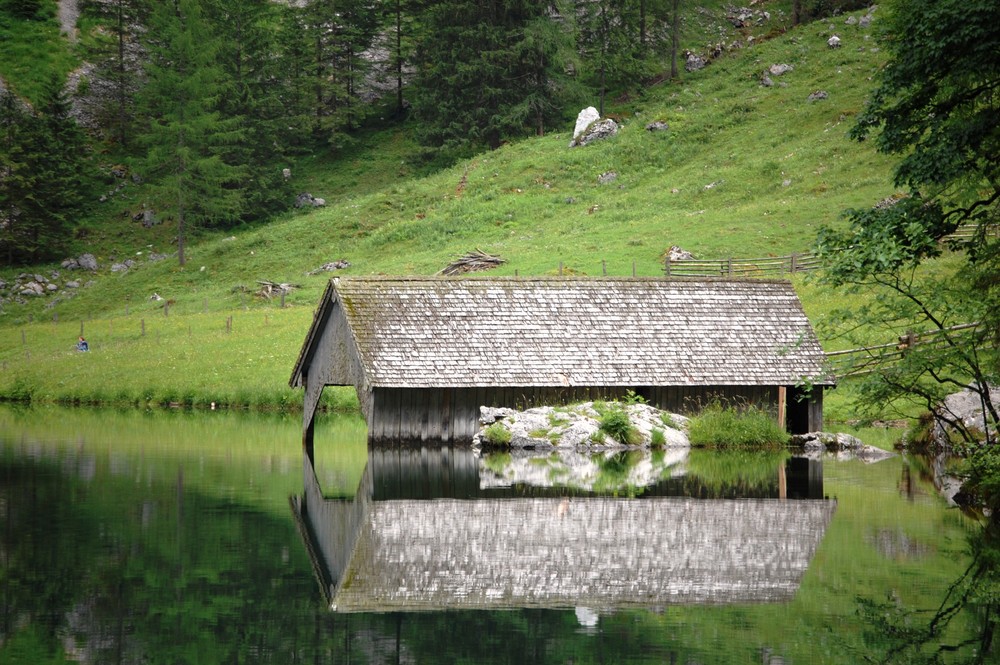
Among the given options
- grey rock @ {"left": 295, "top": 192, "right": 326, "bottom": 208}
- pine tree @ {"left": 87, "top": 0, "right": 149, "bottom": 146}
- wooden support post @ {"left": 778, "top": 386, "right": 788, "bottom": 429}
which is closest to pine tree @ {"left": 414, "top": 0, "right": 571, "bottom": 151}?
grey rock @ {"left": 295, "top": 192, "right": 326, "bottom": 208}

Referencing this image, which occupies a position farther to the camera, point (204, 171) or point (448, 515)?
point (204, 171)

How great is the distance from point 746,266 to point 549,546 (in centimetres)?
3514

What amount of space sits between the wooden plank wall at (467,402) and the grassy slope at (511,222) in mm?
10987

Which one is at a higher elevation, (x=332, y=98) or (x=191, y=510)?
(x=332, y=98)

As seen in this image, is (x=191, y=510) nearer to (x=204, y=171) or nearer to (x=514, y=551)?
(x=514, y=551)

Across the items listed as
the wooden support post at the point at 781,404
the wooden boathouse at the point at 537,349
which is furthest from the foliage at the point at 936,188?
the wooden support post at the point at 781,404

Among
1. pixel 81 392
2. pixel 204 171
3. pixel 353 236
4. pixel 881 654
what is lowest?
pixel 881 654

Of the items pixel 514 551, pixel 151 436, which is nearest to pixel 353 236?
pixel 151 436

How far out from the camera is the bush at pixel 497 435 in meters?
30.5

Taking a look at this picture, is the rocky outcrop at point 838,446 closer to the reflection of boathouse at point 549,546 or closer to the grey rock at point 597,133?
the reflection of boathouse at point 549,546

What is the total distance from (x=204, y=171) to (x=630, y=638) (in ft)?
215

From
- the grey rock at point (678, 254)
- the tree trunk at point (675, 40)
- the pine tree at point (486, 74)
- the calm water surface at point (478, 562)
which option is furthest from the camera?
the tree trunk at point (675, 40)

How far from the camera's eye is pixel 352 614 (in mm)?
13188

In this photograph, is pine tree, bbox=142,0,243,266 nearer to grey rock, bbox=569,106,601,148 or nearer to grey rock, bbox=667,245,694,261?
grey rock, bbox=569,106,601,148
